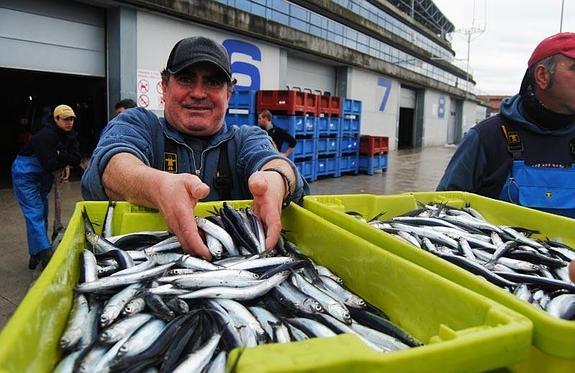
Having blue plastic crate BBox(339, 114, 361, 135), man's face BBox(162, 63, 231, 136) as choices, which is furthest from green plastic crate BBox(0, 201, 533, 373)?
blue plastic crate BBox(339, 114, 361, 135)

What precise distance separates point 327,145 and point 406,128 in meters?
23.4

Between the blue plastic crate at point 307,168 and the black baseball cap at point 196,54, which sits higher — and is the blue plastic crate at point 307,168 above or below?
below

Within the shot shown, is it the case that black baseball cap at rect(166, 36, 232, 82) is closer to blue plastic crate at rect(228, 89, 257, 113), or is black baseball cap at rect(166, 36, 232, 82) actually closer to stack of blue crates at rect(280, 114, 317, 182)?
stack of blue crates at rect(280, 114, 317, 182)

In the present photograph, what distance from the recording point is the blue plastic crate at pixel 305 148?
40.9 ft

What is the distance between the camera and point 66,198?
31.0 feet

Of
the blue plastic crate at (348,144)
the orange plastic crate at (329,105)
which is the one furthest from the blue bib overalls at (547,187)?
the blue plastic crate at (348,144)

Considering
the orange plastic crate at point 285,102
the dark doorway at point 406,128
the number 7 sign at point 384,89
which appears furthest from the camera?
the dark doorway at point 406,128

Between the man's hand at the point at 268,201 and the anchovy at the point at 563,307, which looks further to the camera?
the man's hand at the point at 268,201

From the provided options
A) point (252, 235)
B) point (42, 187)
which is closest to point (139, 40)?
point (42, 187)

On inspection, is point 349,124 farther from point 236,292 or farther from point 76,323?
point 76,323

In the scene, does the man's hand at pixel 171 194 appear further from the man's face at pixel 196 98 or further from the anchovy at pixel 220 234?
the man's face at pixel 196 98

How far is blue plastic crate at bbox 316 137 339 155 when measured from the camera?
13609 millimetres

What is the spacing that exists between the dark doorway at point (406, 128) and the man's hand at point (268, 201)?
110 ft

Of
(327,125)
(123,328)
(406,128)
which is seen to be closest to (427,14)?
(406,128)
